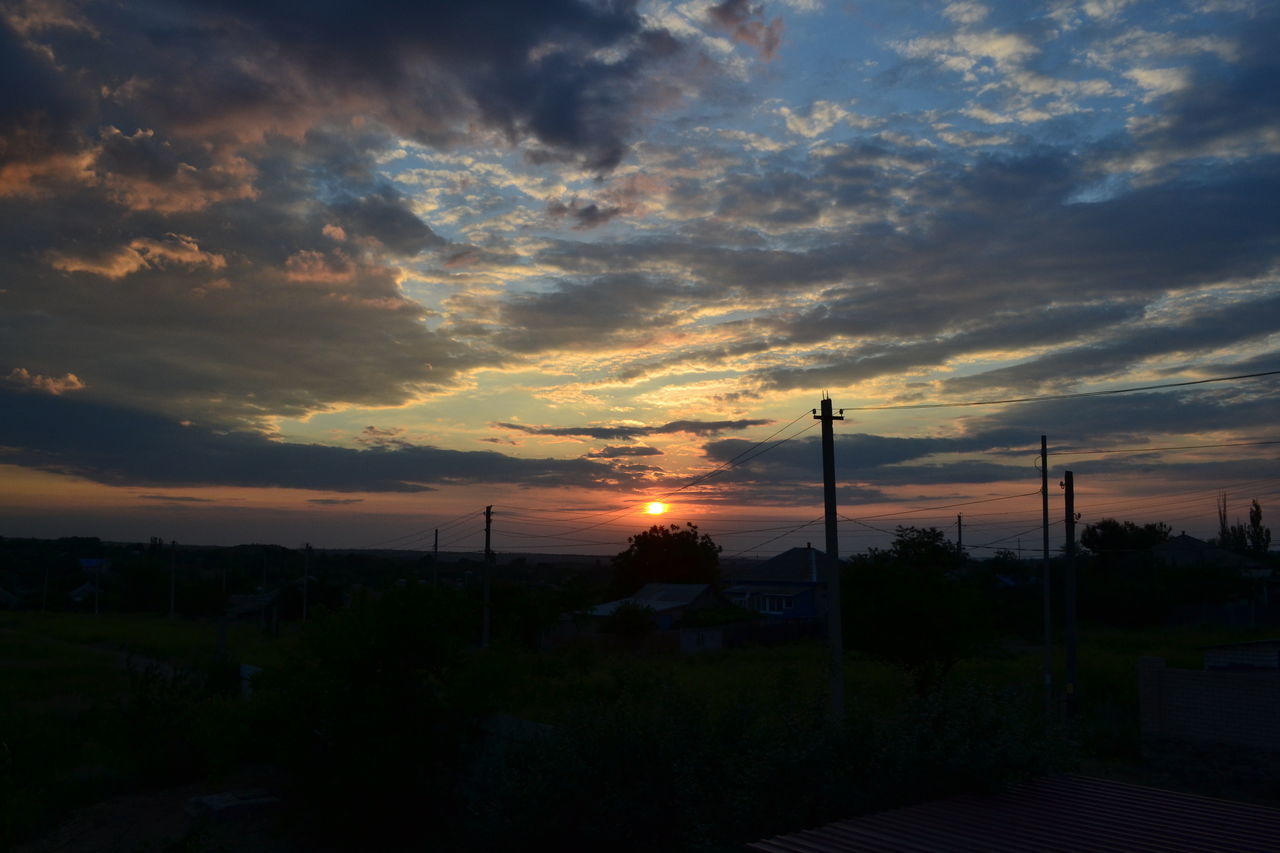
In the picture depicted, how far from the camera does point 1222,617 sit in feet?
Result: 184

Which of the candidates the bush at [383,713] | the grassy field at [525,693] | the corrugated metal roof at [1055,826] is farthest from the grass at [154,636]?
the corrugated metal roof at [1055,826]

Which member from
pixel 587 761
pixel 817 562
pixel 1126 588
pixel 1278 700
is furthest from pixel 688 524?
pixel 587 761

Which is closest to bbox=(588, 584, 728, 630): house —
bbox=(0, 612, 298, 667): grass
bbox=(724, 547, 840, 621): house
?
bbox=(724, 547, 840, 621): house

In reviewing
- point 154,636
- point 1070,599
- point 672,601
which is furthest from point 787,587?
point 1070,599

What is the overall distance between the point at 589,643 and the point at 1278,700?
26.4 m

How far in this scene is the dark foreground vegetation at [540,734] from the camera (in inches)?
359

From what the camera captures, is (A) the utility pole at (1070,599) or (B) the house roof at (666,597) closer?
(A) the utility pole at (1070,599)

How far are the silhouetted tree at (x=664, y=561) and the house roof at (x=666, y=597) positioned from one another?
1162cm

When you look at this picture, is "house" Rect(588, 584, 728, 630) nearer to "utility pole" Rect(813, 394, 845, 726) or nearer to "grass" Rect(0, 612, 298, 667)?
"grass" Rect(0, 612, 298, 667)

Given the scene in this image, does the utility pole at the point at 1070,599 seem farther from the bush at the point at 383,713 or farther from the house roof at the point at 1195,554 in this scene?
the house roof at the point at 1195,554

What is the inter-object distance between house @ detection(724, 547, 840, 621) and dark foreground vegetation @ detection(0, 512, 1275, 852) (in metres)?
33.7

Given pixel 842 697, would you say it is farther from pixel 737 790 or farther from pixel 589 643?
pixel 589 643

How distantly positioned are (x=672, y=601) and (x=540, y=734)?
46.2 m

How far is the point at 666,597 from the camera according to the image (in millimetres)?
59688
